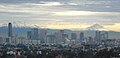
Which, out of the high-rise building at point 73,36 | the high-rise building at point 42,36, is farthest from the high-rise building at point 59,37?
the high-rise building at point 73,36

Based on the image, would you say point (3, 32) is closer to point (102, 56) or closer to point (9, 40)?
point (9, 40)

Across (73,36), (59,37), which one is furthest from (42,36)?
(73,36)

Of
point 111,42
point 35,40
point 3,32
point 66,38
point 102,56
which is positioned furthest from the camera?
point 3,32

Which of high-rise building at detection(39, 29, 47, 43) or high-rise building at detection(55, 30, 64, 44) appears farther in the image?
high-rise building at detection(39, 29, 47, 43)

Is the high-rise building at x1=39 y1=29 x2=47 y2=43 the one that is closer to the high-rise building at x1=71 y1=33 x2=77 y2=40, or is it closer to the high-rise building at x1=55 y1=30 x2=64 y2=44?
the high-rise building at x1=55 y1=30 x2=64 y2=44

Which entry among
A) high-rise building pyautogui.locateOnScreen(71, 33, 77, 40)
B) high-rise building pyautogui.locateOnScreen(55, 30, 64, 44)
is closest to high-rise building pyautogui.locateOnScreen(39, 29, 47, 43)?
high-rise building pyautogui.locateOnScreen(55, 30, 64, 44)

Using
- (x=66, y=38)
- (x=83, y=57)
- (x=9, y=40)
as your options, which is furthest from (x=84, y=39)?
(x=83, y=57)

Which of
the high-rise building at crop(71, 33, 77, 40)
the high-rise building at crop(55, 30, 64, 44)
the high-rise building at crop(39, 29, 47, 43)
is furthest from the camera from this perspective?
the high-rise building at crop(71, 33, 77, 40)

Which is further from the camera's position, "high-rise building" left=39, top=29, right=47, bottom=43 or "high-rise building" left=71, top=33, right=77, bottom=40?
"high-rise building" left=71, top=33, right=77, bottom=40

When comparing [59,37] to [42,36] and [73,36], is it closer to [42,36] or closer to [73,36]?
[42,36]

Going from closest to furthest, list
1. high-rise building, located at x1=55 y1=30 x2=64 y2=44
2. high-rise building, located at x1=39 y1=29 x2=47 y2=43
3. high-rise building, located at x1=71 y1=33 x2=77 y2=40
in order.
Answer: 1. high-rise building, located at x1=55 y1=30 x2=64 y2=44
2. high-rise building, located at x1=39 y1=29 x2=47 y2=43
3. high-rise building, located at x1=71 y1=33 x2=77 y2=40

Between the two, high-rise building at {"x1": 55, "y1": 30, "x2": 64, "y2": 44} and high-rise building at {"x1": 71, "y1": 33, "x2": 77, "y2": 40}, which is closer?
high-rise building at {"x1": 55, "y1": 30, "x2": 64, "y2": 44}
